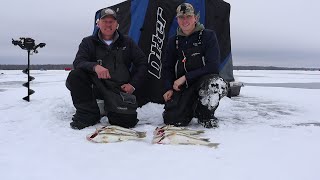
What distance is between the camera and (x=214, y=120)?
4.12 meters

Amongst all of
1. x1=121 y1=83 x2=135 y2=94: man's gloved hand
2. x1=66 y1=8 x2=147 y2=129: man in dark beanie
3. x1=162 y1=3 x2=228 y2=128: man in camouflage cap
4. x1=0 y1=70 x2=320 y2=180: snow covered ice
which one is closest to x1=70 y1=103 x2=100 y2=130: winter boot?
x1=66 y1=8 x2=147 y2=129: man in dark beanie

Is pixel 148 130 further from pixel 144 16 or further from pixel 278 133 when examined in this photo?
pixel 144 16

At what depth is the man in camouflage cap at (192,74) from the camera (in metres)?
4.05

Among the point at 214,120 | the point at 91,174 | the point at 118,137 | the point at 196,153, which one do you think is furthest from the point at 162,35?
the point at 91,174

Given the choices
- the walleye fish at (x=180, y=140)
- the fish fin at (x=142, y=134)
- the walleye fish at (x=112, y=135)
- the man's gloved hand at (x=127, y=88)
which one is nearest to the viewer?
the walleye fish at (x=180, y=140)

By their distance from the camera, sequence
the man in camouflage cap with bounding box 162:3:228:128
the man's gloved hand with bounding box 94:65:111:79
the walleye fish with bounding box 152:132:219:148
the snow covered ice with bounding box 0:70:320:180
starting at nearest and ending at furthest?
the snow covered ice with bounding box 0:70:320:180
the walleye fish with bounding box 152:132:219:148
the man's gloved hand with bounding box 94:65:111:79
the man in camouflage cap with bounding box 162:3:228:128

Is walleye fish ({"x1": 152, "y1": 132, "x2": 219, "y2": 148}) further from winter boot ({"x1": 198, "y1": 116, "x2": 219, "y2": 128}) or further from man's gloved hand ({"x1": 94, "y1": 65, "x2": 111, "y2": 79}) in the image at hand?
A: man's gloved hand ({"x1": 94, "y1": 65, "x2": 111, "y2": 79})

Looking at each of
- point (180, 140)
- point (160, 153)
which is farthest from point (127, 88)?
point (160, 153)

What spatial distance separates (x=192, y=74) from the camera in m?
4.10

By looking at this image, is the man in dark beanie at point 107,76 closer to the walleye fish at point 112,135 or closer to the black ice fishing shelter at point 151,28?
the walleye fish at point 112,135

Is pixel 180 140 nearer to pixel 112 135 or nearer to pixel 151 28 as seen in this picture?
pixel 112 135

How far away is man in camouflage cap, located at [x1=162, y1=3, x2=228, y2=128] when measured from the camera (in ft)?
13.3

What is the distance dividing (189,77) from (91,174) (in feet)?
6.65

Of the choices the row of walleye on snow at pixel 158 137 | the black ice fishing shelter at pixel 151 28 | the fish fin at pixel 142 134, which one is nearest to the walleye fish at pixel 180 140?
the row of walleye on snow at pixel 158 137
